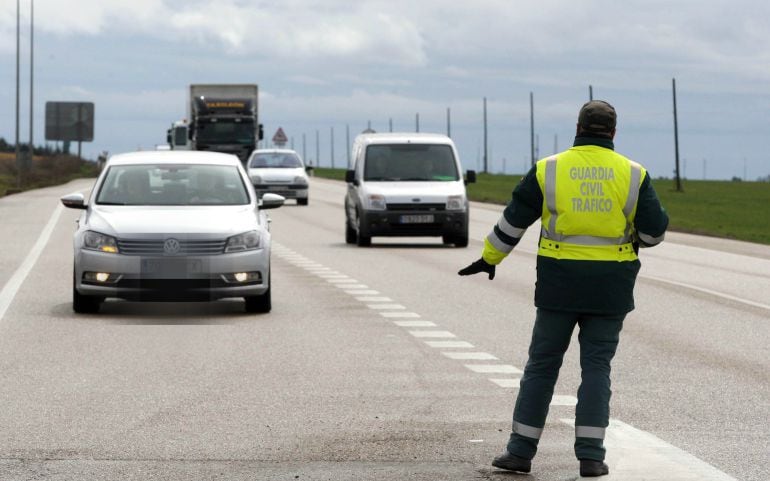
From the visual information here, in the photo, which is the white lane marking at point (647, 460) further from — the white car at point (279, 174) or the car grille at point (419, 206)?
the white car at point (279, 174)

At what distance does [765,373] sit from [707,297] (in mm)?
7228

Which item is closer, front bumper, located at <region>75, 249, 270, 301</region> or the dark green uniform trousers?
the dark green uniform trousers

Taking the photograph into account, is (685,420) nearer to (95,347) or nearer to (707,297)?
(95,347)

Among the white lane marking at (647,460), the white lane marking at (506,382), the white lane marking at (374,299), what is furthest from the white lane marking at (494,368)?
the white lane marking at (374,299)

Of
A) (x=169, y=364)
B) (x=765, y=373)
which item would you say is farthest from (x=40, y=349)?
(x=765, y=373)

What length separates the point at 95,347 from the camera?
507 inches

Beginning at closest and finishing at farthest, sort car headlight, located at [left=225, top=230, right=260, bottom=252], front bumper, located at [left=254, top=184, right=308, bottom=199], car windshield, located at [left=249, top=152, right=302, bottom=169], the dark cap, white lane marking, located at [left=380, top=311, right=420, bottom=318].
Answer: the dark cap < car headlight, located at [left=225, top=230, right=260, bottom=252] < white lane marking, located at [left=380, top=311, right=420, bottom=318] < front bumper, located at [left=254, top=184, right=308, bottom=199] < car windshield, located at [left=249, top=152, right=302, bottom=169]

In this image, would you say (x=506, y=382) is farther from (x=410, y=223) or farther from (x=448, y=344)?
(x=410, y=223)

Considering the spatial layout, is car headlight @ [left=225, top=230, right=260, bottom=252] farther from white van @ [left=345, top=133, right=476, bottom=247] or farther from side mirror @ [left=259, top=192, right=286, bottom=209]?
white van @ [left=345, top=133, right=476, bottom=247]

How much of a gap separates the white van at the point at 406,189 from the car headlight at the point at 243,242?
12.5 m

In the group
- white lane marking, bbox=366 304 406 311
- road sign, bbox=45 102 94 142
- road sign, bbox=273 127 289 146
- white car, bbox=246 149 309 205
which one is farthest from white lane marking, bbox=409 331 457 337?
road sign, bbox=45 102 94 142

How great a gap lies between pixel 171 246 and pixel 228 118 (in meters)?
40.9

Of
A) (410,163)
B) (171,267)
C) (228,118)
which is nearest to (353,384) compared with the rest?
(171,267)

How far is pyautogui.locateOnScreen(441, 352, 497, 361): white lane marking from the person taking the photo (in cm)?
1220
